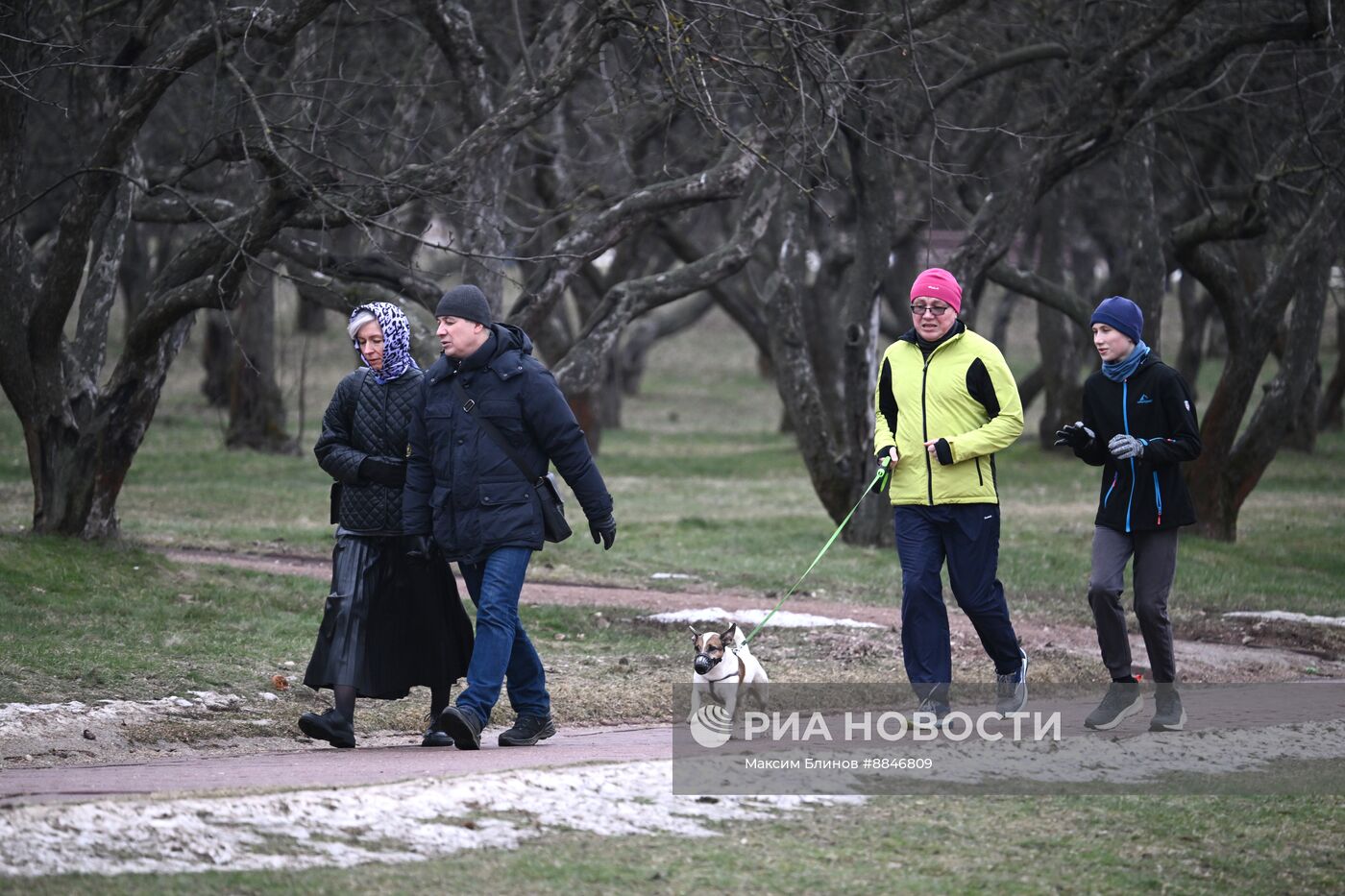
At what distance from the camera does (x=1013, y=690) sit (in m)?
7.18

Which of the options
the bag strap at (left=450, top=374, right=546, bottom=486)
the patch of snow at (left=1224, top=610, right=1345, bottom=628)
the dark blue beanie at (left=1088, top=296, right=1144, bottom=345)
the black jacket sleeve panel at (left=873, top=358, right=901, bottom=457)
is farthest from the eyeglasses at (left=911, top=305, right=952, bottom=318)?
the patch of snow at (left=1224, top=610, right=1345, bottom=628)

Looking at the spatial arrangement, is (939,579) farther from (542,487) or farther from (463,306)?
(463,306)

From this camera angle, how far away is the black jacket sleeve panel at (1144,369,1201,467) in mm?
7055

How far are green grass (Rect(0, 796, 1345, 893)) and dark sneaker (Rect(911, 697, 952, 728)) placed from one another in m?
1.00

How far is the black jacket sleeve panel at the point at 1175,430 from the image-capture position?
278 inches

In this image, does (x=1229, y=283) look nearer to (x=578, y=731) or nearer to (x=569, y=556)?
(x=569, y=556)

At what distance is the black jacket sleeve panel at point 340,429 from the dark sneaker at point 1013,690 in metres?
3.05

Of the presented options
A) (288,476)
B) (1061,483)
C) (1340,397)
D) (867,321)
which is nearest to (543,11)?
(867,321)

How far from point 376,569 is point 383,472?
445 mm

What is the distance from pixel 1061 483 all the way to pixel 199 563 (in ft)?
47.6

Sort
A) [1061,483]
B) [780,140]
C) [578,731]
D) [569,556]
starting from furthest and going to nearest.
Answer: [1061,483], [569,556], [780,140], [578,731]

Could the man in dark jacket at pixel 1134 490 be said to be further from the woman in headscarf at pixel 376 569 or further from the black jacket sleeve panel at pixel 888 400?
the woman in headscarf at pixel 376 569

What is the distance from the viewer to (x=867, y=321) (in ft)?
50.9

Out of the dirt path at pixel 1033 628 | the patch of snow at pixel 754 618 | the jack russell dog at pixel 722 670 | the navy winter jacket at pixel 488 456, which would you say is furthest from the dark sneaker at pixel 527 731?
the dirt path at pixel 1033 628
